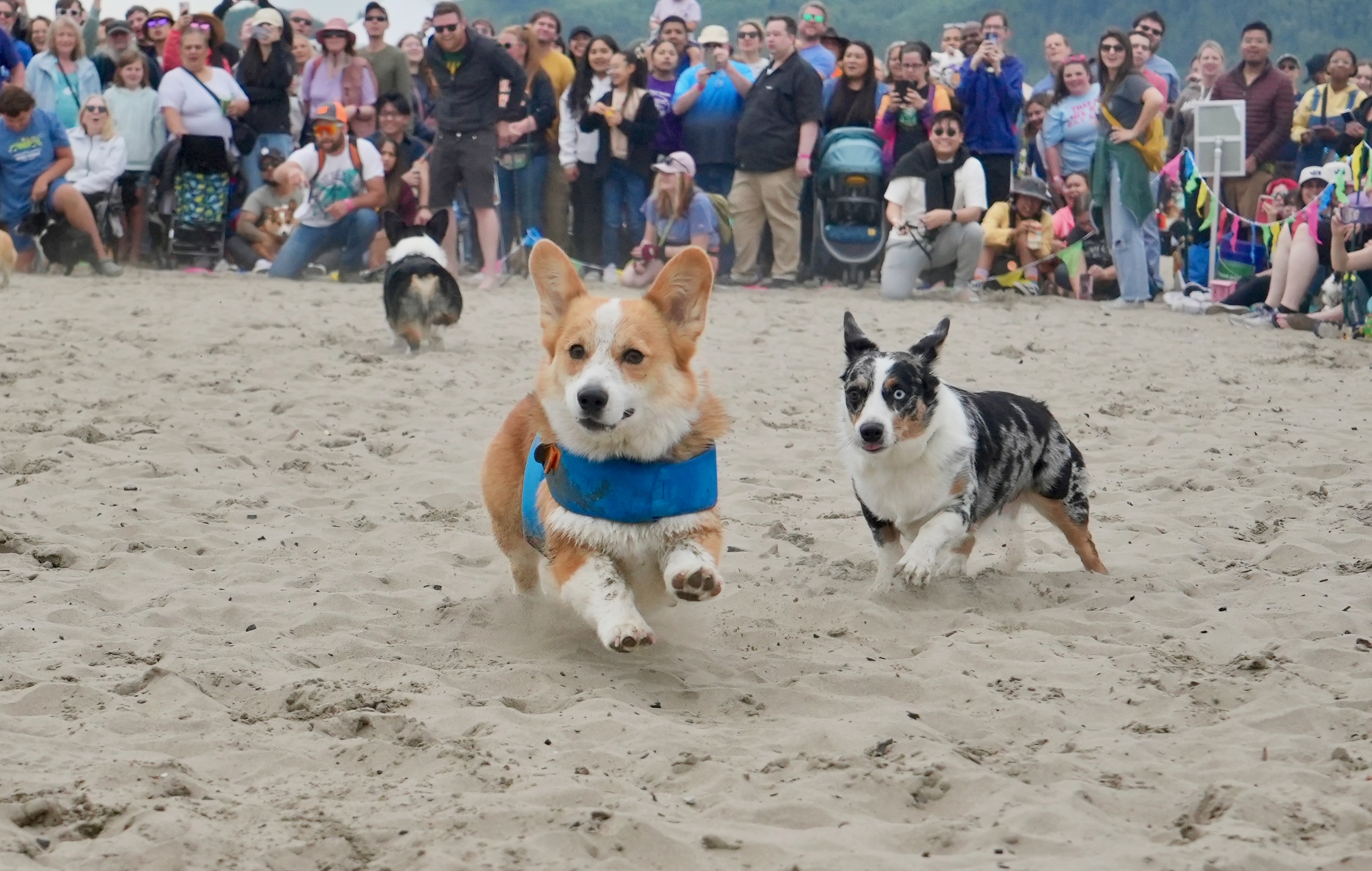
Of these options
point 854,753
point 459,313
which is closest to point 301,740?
point 854,753

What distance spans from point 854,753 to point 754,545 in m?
2.26

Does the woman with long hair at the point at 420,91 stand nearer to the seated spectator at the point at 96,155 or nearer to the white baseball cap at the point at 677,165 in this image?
the seated spectator at the point at 96,155

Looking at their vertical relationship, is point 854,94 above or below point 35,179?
above

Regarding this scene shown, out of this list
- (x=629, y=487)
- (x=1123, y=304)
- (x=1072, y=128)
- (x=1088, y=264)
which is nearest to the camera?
(x=629, y=487)

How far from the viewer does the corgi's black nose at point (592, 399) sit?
395cm

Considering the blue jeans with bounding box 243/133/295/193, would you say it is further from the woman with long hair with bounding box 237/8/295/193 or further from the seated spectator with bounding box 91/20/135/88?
the seated spectator with bounding box 91/20/135/88

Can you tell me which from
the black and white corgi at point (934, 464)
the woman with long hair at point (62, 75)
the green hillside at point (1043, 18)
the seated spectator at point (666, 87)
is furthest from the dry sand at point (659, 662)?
the green hillside at point (1043, 18)

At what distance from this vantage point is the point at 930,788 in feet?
10.5

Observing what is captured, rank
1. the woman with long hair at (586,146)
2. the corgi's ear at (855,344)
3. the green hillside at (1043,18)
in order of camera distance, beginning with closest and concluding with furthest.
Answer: the corgi's ear at (855,344) → the woman with long hair at (586,146) → the green hillside at (1043,18)

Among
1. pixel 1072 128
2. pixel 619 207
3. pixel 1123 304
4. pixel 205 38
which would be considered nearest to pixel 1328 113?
pixel 1072 128

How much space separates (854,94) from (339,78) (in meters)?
4.78

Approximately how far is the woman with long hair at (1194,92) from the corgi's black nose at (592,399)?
10343 millimetres

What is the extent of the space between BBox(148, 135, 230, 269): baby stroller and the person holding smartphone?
954 cm

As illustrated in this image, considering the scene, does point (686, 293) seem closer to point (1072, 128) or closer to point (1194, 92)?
point (1072, 128)
